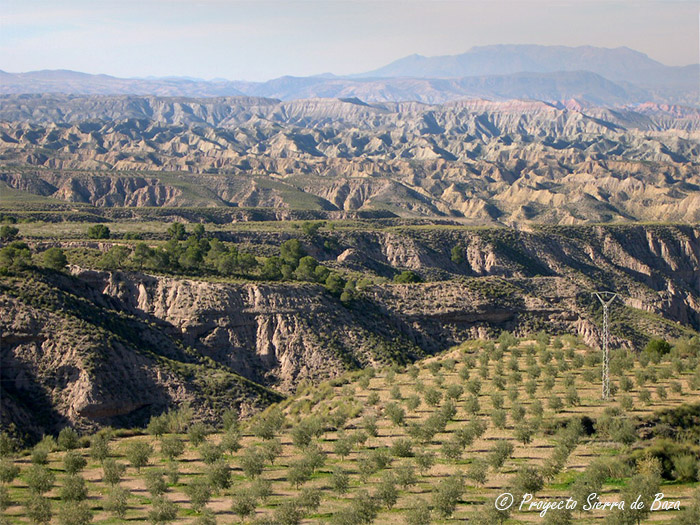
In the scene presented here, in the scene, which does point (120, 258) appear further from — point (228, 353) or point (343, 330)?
point (343, 330)

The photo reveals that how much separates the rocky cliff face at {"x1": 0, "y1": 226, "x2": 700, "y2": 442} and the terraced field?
16.6 ft

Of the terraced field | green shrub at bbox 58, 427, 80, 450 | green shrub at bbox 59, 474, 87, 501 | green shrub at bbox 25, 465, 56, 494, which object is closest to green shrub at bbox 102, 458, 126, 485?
the terraced field

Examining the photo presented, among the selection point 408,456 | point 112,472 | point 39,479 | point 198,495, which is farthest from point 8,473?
point 408,456

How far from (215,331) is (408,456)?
85.0 feet

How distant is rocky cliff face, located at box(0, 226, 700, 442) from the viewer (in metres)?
44.8

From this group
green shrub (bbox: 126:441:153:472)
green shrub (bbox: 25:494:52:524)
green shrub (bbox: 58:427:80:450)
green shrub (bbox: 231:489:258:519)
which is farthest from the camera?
green shrub (bbox: 58:427:80:450)

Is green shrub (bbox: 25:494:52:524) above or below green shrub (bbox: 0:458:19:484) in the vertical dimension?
above

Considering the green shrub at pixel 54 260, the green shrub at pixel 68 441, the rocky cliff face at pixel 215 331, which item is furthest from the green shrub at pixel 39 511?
the green shrub at pixel 54 260

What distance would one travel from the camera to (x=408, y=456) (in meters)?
31.3

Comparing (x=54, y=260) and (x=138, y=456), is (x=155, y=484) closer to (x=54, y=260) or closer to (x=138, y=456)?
(x=138, y=456)

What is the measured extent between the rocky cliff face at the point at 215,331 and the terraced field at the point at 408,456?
505 cm

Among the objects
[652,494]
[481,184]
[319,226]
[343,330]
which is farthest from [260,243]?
[481,184]

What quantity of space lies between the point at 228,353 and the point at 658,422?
29.4m

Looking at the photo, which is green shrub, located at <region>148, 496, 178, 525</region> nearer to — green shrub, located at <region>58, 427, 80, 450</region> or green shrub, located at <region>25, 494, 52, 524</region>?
green shrub, located at <region>25, 494, 52, 524</region>
